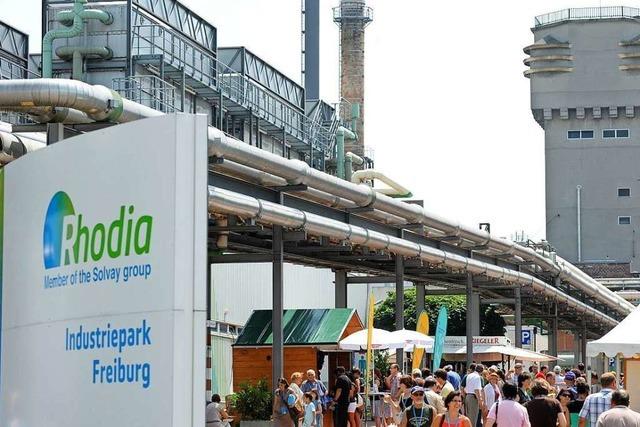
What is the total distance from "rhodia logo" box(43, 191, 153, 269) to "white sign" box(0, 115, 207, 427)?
10mm

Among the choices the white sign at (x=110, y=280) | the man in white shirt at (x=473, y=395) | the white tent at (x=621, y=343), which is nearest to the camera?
the white sign at (x=110, y=280)

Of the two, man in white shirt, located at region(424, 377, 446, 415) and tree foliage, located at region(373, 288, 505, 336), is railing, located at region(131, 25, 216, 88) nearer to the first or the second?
tree foliage, located at region(373, 288, 505, 336)

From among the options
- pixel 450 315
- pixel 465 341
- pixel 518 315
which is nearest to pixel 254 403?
pixel 465 341

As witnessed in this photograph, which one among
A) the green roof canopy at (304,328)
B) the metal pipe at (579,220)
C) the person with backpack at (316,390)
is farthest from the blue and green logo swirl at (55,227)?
Result: the metal pipe at (579,220)

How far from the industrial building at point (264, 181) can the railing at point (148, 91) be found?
3.5 inches

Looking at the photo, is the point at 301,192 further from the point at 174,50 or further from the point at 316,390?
the point at 174,50

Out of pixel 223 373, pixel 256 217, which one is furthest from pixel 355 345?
pixel 223 373

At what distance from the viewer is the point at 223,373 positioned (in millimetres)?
52906

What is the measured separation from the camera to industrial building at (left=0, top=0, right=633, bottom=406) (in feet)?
80.0

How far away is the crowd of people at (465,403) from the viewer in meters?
15.9

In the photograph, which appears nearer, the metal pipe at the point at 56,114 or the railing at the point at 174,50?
the metal pipe at the point at 56,114

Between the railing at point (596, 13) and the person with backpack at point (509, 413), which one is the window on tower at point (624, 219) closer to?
the railing at point (596, 13)

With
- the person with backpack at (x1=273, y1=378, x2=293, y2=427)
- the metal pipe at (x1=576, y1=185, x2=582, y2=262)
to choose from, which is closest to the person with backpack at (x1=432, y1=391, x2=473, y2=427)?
the person with backpack at (x1=273, y1=378, x2=293, y2=427)

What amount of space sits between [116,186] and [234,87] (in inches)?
2177
